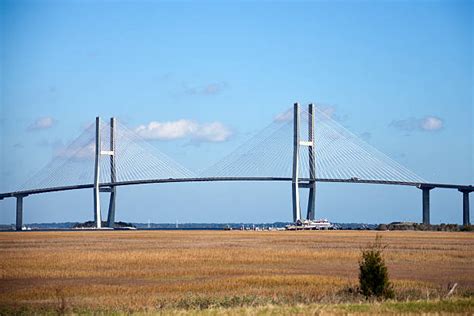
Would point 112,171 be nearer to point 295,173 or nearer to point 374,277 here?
point 295,173

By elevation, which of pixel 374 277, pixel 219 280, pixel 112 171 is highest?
pixel 112 171

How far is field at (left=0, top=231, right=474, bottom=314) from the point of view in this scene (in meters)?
23.1

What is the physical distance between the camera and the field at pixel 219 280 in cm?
2309

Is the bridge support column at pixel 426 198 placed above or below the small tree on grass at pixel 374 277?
above

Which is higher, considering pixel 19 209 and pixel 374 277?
pixel 19 209

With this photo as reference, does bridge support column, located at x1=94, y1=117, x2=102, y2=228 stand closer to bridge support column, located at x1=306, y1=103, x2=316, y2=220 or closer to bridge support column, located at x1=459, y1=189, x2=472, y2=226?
bridge support column, located at x1=306, y1=103, x2=316, y2=220

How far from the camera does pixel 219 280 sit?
3045 cm

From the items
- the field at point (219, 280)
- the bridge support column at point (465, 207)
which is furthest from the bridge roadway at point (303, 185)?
the field at point (219, 280)

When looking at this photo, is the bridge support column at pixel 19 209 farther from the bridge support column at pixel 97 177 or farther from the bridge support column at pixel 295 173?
the bridge support column at pixel 295 173

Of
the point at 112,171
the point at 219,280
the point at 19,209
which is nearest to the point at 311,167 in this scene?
the point at 112,171

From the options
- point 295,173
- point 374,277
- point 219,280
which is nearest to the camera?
point 374,277

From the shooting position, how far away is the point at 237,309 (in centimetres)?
2141

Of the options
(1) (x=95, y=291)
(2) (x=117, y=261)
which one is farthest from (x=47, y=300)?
(2) (x=117, y=261)

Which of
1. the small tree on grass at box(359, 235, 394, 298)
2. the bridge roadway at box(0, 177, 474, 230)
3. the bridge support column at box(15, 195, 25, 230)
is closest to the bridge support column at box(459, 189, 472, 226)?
the bridge roadway at box(0, 177, 474, 230)
